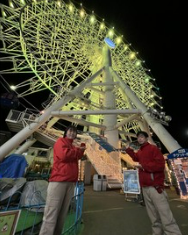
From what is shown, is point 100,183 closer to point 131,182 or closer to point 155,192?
point 131,182

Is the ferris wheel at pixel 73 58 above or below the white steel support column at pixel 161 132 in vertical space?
above

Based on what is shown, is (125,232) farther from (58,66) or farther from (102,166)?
(58,66)

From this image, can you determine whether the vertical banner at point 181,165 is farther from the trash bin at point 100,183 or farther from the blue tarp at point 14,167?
the blue tarp at point 14,167

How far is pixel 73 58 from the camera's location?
1770 centimetres

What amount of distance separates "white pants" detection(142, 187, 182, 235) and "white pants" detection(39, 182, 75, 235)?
4.53 feet

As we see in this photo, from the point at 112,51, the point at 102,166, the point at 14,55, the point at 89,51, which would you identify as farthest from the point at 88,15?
the point at 102,166

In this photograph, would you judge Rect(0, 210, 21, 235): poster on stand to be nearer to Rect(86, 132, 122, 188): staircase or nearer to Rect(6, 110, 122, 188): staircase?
Rect(6, 110, 122, 188): staircase

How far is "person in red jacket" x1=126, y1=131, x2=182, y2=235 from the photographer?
234 cm

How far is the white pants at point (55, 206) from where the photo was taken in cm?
207

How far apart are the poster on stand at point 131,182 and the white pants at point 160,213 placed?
4601 millimetres

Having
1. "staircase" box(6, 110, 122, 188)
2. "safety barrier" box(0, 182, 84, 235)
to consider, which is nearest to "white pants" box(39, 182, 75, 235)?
"safety barrier" box(0, 182, 84, 235)

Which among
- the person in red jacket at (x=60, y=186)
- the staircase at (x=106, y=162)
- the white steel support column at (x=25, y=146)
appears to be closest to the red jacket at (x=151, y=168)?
the person in red jacket at (x=60, y=186)

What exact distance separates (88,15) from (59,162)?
2021 cm

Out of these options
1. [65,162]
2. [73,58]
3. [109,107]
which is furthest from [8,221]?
[73,58]
